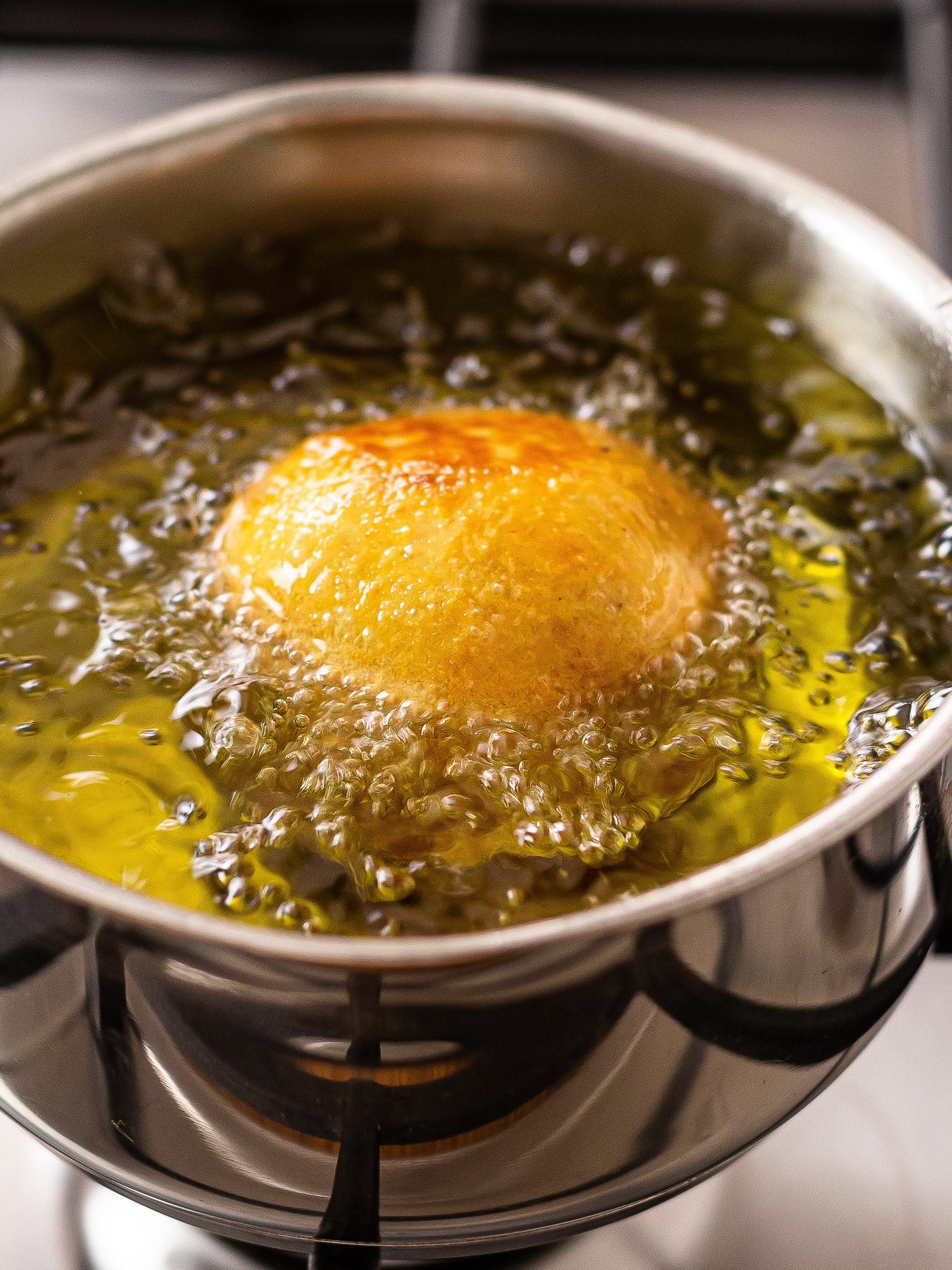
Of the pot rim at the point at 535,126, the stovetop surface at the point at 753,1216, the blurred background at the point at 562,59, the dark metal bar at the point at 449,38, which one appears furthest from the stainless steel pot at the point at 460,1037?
the blurred background at the point at 562,59

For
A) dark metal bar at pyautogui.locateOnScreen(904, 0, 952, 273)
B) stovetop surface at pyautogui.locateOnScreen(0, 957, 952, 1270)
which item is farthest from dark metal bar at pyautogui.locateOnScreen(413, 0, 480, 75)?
stovetop surface at pyautogui.locateOnScreen(0, 957, 952, 1270)

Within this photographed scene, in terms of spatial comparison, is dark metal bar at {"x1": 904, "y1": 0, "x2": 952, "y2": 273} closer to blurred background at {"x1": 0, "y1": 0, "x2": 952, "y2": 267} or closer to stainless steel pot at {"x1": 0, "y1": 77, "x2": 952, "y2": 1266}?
blurred background at {"x1": 0, "y1": 0, "x2": 952, "y2": 267}

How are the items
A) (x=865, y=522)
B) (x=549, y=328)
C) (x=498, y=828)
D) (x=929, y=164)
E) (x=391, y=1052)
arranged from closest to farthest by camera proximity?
1. (x=391, y=1052)
2. (x=498, y=828)
3. (x=865, y=522)
4. (x=549, y=328)
5. (x=929, y=164)

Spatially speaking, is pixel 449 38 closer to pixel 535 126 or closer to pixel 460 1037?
pixel 535 126

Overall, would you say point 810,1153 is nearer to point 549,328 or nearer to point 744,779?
point 744,779

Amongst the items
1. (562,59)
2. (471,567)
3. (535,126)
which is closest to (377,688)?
(471,567)

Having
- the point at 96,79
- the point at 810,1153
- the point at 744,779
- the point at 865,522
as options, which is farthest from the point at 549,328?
the point at 96,79
